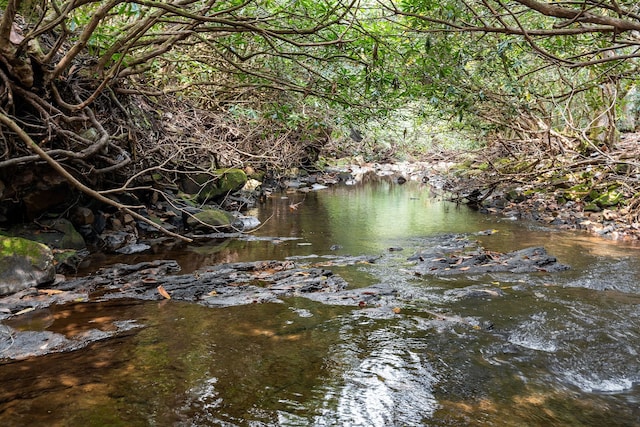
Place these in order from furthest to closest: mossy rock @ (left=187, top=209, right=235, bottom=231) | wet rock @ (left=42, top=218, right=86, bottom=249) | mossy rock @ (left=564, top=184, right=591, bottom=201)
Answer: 1. mossy rock @ (left=564, top=184, right=591, bottom=201)
2. mossy rock @ (left=187, top=209, right=235, bottom=231)
3. wet rock @ (left=42, top=218, right=86, bottom=249)

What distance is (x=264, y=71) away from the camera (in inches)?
357

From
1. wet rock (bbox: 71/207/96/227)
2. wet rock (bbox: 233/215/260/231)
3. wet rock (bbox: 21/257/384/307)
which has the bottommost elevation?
wet rock (bbox: 21/257/384/307)

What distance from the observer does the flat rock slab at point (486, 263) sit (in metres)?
7.26

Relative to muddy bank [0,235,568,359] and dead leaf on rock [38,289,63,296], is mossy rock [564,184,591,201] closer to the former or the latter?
muddy bank [0,235,568,359]

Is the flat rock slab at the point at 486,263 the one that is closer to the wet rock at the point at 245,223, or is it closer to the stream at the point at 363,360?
the stream at the point at 363,360

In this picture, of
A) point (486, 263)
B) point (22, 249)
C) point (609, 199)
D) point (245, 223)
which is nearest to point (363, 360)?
point (486, 263)

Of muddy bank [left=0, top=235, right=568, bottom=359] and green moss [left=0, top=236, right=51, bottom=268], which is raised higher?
green moss [left=0, top=236, right=51, bottom=268]

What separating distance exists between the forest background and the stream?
1718 mm

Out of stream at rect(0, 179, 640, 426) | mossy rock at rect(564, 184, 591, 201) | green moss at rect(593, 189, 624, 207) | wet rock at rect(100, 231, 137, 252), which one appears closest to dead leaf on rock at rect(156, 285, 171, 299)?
stream at rect(0, 179, 640, 426)

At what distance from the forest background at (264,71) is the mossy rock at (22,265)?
98 cm

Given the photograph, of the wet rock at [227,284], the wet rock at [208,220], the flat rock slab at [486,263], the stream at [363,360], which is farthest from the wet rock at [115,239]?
the flat rock slab at [486,263]

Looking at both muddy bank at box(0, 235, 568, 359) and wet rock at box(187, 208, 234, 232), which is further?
wet rock at box(187, 208, 234, 232)

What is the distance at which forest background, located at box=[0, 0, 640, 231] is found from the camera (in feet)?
19.2

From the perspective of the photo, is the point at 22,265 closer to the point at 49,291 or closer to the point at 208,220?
the point at 49,291
